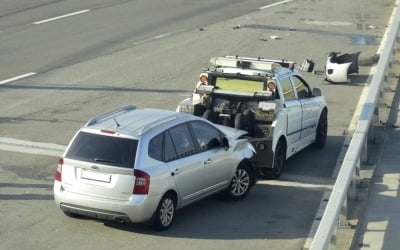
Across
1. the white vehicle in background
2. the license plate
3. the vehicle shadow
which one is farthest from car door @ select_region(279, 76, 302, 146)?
the license plate

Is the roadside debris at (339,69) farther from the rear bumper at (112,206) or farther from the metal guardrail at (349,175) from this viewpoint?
the rear bumper at (112,206)

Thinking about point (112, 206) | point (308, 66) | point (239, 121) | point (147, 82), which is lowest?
point (147, 82)

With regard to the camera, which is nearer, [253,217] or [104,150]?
[104,150]

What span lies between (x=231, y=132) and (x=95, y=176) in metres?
2.85

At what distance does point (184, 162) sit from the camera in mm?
13883

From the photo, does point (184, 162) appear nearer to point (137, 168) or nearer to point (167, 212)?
point (167, 212)

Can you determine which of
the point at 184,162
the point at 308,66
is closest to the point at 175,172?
the point at 184,162

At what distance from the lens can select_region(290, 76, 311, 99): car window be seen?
17.3 metres

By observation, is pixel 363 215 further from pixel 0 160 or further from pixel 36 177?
pixel 0 160

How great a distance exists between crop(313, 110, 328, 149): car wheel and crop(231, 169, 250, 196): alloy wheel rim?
323 centimetres

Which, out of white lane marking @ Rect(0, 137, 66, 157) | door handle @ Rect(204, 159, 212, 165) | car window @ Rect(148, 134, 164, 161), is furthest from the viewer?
white lane marking @ Rect(0, 137, 66, 157)

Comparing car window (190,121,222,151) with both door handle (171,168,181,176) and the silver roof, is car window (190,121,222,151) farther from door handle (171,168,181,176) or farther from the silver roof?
door handle (171,168,181,176)

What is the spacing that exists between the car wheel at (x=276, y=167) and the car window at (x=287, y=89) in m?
0.86

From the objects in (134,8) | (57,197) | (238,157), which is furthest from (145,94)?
(134,8)
